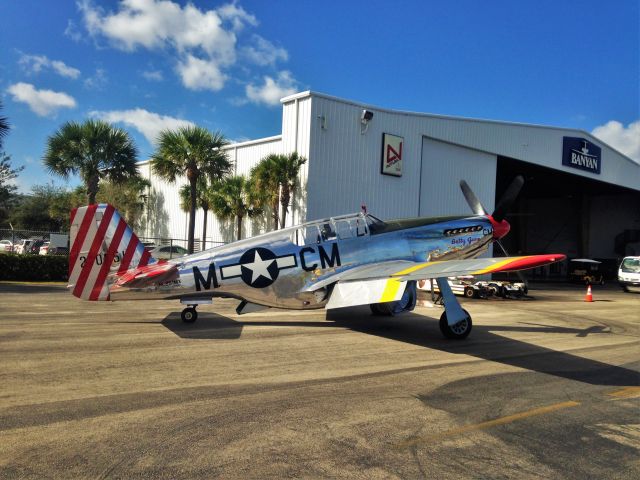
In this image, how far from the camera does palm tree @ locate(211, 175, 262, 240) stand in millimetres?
29619

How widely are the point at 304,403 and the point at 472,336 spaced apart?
6.44 m

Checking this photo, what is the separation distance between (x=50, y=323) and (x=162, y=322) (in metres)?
2.33

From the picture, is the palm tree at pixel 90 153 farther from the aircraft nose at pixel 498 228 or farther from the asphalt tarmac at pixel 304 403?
the aircraft nose at pixel 498 228

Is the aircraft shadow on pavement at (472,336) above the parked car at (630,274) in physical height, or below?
below

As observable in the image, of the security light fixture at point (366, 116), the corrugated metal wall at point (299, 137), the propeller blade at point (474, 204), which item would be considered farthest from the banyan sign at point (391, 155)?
the propeller blade at point (474, 204)

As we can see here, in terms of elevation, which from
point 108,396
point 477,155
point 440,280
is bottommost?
point 108,396

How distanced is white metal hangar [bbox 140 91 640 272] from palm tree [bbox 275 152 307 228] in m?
0.44

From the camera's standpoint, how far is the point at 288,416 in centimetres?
509

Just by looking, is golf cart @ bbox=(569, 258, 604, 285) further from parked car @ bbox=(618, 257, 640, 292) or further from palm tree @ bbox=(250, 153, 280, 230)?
palm tree @ bbox=(250, 153, 280, 230)

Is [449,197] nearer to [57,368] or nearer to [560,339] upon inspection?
[560,339]

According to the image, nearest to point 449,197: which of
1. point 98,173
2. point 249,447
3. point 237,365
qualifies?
point 98,173

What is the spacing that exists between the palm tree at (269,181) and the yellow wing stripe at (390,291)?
60.0 ft

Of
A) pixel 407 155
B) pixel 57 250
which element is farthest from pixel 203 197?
pixel 407 155

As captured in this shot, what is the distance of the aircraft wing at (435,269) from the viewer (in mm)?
7680
